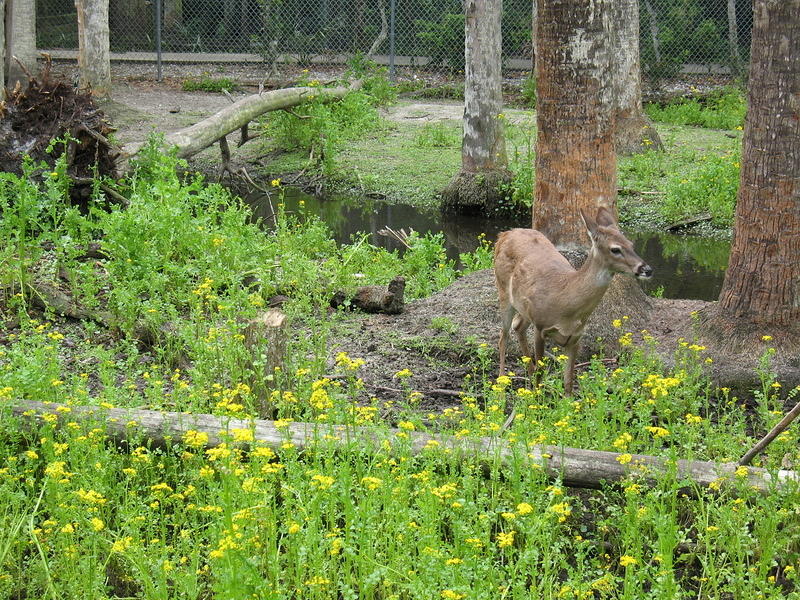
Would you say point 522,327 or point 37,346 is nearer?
point 37,346

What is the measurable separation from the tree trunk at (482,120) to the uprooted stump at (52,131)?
5.19 meters

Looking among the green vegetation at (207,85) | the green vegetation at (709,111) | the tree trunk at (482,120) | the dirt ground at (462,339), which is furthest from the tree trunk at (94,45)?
the dirt ground at (462,339)

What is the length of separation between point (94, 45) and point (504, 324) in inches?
542

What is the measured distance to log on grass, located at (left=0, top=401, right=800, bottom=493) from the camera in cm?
524

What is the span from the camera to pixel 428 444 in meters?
5.08

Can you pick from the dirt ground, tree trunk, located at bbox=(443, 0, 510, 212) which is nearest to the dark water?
tree trunk, located at bbox=(443, 0, 510, 212)

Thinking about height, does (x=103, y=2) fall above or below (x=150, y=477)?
above

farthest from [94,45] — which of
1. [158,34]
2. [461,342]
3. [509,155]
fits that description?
[461,342]

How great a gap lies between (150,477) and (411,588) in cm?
197

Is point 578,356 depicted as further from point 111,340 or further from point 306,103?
point 306,103

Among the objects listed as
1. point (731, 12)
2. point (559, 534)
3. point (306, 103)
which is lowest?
point (559, 534)

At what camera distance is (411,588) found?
422 cm

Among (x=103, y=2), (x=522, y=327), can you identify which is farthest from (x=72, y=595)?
(x=103, y=2)

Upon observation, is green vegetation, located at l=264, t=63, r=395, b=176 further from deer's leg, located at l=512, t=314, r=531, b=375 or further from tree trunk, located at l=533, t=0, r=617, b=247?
deer's leg, located at l=512, t=314, r=531, b=375
